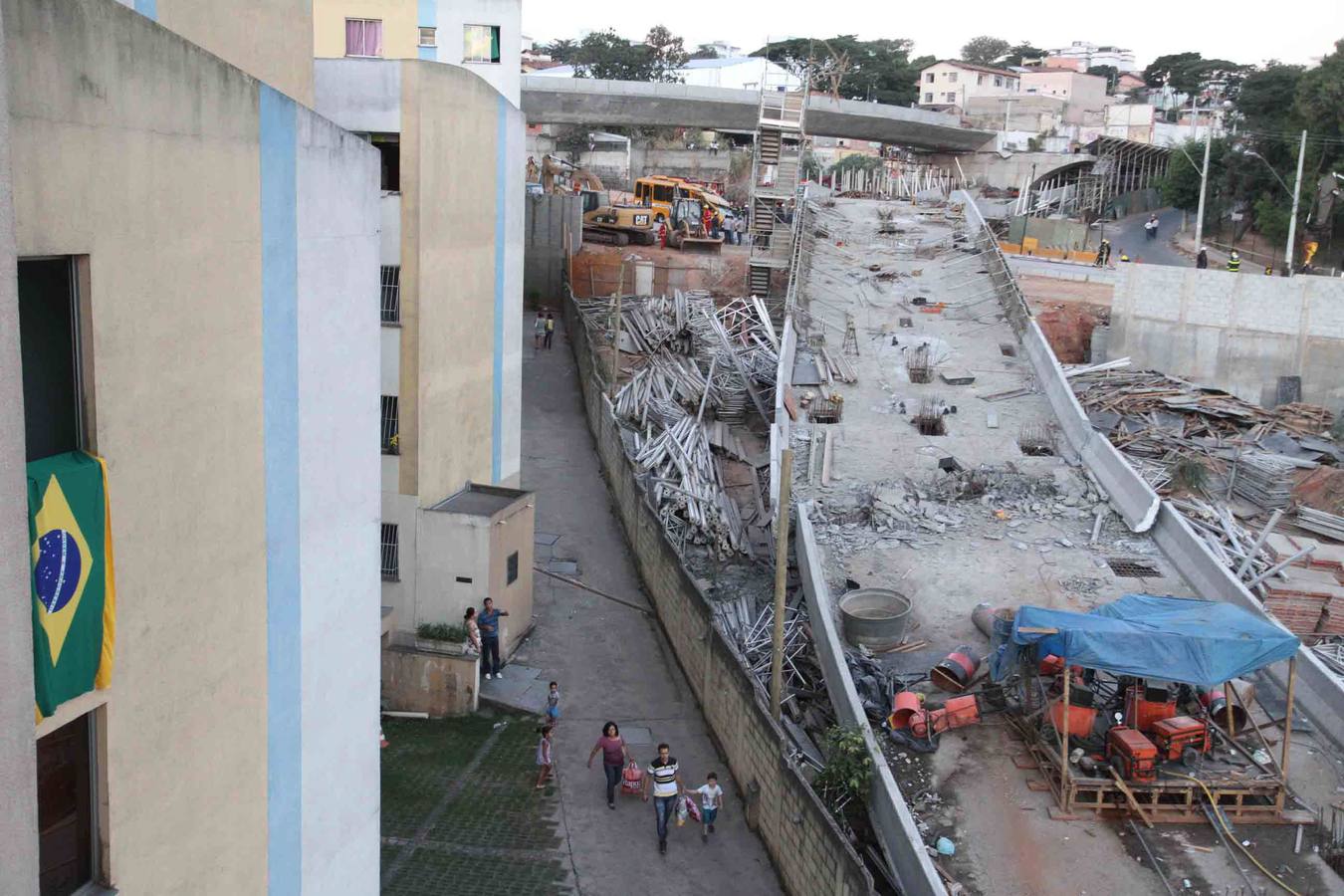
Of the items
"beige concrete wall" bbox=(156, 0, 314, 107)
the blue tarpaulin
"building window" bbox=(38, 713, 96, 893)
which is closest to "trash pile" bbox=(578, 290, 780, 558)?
the blue tarpaulin

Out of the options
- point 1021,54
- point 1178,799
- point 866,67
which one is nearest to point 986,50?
point 1021,54

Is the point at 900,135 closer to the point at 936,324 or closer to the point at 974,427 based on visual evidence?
the point at 936,324

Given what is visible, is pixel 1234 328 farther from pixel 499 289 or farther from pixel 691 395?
pixel 499 289

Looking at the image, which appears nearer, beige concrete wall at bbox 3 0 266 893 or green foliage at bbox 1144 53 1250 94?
beige concrete wall at bbox 3 0 266 893

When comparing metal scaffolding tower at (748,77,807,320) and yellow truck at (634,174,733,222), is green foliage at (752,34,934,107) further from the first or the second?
metal scaffolding tower at (748,77,807,320)

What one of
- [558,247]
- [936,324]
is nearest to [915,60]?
[558,247]

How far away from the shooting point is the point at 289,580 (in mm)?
8938

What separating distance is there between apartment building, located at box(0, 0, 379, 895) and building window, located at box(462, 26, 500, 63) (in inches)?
924

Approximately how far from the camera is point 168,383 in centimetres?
735

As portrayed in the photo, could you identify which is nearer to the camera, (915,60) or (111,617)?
(111,617)

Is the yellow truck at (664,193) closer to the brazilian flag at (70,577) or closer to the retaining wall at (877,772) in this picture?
the retaining wall at (877,772)

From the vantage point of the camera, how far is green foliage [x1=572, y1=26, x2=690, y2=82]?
85312 millimetres

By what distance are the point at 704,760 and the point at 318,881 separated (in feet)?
27.7

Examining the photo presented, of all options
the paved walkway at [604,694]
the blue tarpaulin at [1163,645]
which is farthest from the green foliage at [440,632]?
the blue tarpaulin at [1163,645]
